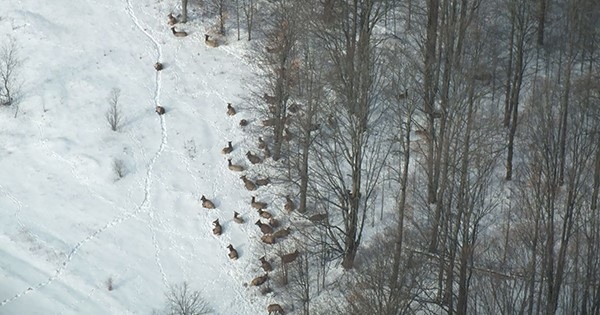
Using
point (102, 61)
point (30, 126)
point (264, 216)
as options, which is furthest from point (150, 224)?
point (102, 61)

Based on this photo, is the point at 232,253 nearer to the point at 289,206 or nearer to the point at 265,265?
the point at 265,265

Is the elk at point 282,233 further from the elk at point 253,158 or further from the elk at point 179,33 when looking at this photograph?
the elk at point 179,33

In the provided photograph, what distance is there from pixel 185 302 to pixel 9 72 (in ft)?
56.8

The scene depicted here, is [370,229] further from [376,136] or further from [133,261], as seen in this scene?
[133,261]

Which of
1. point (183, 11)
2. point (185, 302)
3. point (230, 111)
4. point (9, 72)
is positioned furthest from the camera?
point (183, 11)

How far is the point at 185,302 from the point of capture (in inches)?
1423

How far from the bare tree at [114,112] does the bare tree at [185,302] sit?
10617 mm

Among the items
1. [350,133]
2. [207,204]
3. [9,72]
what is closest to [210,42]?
[9,72]

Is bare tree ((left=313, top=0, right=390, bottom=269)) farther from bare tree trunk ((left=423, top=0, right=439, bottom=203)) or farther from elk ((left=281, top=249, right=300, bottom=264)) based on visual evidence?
bare tree trunk ((left=423, top=0, right=439, bottom=203))

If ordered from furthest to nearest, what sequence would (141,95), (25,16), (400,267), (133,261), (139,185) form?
(25,16) < (141,95) < (139,185) < (133,261) < (400,267)

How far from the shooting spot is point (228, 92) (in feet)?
155

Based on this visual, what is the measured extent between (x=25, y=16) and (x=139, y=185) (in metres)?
14.6

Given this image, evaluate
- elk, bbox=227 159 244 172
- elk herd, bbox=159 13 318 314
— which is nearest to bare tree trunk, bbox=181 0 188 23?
elk herd, bbox=159 13 318 314

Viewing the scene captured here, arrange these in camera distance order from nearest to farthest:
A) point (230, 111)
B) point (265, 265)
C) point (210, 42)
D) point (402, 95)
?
point (265, 265), point (402, 95), point (230, 111), point (210, 42)
